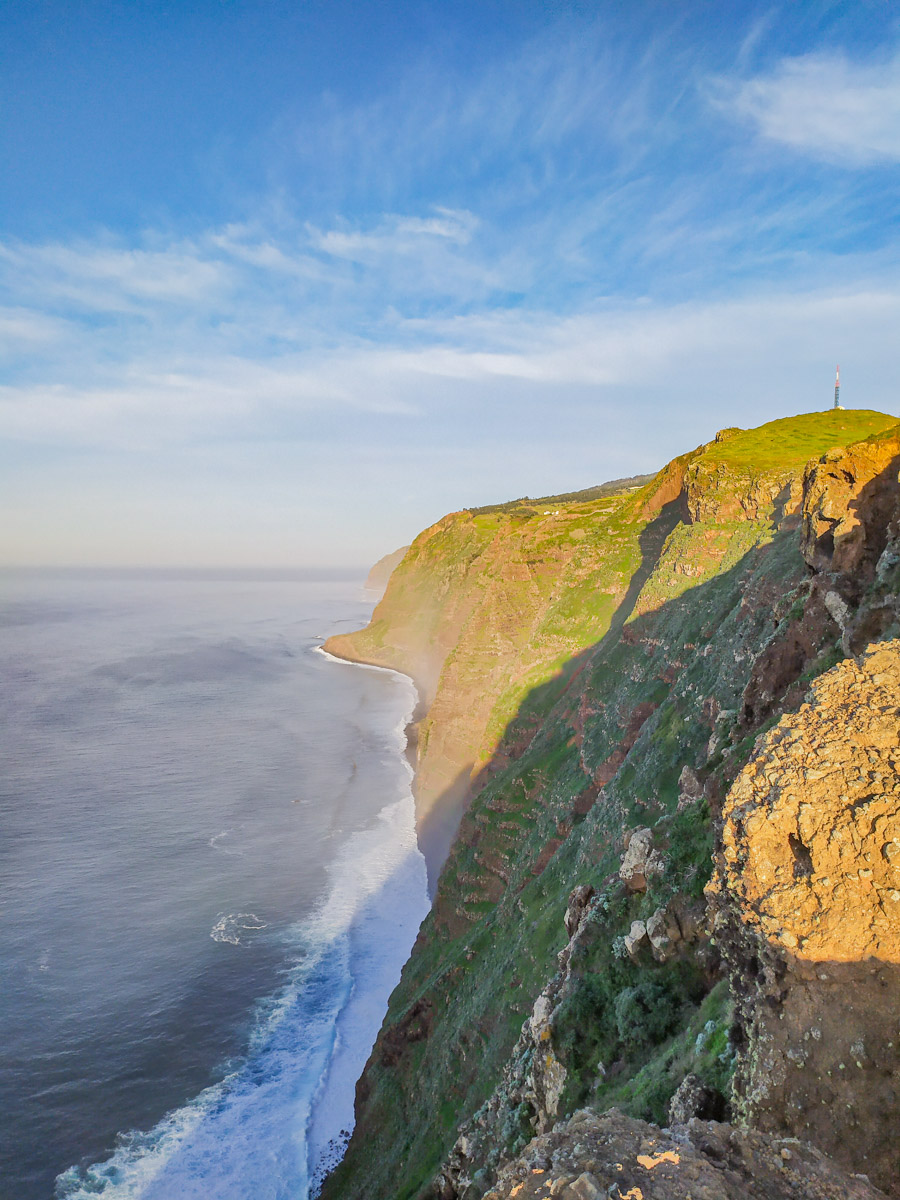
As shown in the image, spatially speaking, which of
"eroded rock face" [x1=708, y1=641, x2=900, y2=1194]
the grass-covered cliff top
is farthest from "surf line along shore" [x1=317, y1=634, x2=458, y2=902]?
"eroded rock face" [x1=708, y1=641, x2=900, y2=1194]

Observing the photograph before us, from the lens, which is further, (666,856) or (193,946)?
(193,946)

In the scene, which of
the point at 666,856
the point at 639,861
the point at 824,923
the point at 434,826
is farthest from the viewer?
the point at 434,826

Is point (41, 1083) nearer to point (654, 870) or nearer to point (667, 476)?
point (654, 870)

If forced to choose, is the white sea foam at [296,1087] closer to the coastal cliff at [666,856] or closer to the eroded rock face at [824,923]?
the coastal cliff at [666,856]

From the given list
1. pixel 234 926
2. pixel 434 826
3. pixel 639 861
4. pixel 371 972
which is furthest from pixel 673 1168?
pixel 434 826

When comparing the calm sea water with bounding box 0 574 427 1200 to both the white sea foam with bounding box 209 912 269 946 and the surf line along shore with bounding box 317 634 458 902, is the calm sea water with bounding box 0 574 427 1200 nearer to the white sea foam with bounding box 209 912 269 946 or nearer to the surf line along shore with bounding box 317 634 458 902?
the white sea foam with bounding box 209 912 269 946

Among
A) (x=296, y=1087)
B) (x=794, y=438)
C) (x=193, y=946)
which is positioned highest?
(x=794, y=438)

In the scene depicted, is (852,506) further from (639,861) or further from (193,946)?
(193,946)
